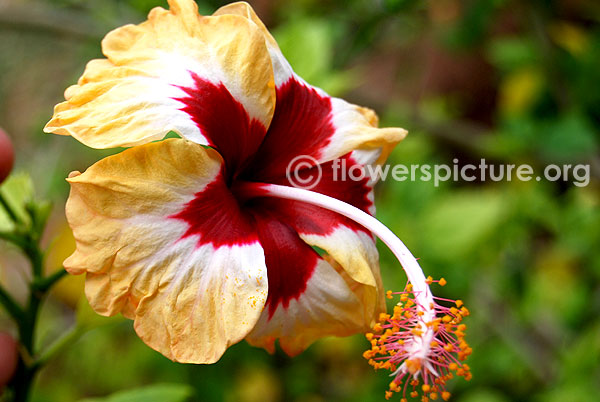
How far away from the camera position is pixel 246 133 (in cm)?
93

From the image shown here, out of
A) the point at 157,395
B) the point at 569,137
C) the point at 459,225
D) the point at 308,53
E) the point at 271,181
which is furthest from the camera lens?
the point at 569,137

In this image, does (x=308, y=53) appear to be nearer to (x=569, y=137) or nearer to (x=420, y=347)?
(x=420, y=347)

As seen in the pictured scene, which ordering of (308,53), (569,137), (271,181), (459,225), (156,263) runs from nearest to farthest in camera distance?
(156,263)
(271,181)
(308,53)
(459,225)
(569,137)

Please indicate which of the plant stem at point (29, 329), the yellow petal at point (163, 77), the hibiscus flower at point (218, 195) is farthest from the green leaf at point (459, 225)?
the plant stem at point (29, 329)

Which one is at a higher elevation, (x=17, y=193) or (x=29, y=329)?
(x=17, y=193)

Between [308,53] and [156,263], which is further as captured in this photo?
[308,53]

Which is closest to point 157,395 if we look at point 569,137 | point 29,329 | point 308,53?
point 29,329

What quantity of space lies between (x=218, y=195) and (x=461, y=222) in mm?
1081

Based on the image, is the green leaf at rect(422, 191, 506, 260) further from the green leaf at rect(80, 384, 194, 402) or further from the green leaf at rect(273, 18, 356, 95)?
the green leaf at rect(80, 384, 194, 402)

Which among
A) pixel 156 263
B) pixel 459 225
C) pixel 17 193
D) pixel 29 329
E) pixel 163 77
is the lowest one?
pixel 459 225

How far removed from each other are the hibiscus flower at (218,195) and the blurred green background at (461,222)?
12.7 inches

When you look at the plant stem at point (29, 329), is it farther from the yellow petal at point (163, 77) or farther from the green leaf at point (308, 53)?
the green leaf at point (308, 53)

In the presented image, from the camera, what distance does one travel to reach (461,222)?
1.76 meters

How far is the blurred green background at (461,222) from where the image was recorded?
5.59ft
